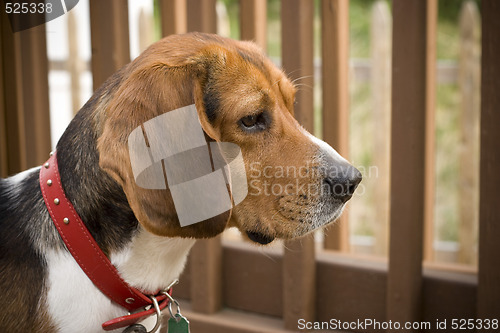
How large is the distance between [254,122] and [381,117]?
3293 millimetres

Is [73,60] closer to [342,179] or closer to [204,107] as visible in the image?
[204,107]

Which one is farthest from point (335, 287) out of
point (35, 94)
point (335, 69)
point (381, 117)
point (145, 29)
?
point (145, 29)

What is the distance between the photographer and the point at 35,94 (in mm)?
3893

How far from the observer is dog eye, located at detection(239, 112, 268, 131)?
2.18 meters

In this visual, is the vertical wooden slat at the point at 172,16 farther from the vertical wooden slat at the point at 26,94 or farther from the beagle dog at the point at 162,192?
the beagle dog at the point at 162,192

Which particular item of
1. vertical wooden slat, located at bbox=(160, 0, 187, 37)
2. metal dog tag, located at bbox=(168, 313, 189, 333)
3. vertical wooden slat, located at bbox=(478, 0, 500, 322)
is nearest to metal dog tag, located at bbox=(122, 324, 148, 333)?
metal dog tag, located at bbox=(168, 313, 189, 333)

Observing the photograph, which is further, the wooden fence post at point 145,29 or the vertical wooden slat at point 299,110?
the wooden fence post at point 145,29

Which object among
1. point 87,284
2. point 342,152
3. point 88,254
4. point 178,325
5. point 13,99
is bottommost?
point 178,325

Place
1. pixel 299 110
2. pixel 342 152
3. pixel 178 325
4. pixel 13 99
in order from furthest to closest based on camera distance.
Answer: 1. pixel 13 99
2. pixel 342 152
3. pixel 299 110
4. pixel 178 325

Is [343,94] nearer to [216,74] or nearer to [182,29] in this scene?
[182,29]

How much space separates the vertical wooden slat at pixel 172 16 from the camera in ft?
11.4

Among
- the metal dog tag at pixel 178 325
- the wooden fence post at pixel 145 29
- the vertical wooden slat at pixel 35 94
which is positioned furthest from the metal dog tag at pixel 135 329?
the wooden fence post at pixel 145 29

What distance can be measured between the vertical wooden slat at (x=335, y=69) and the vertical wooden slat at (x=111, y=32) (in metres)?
1.20

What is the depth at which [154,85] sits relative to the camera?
1989 millimetres
